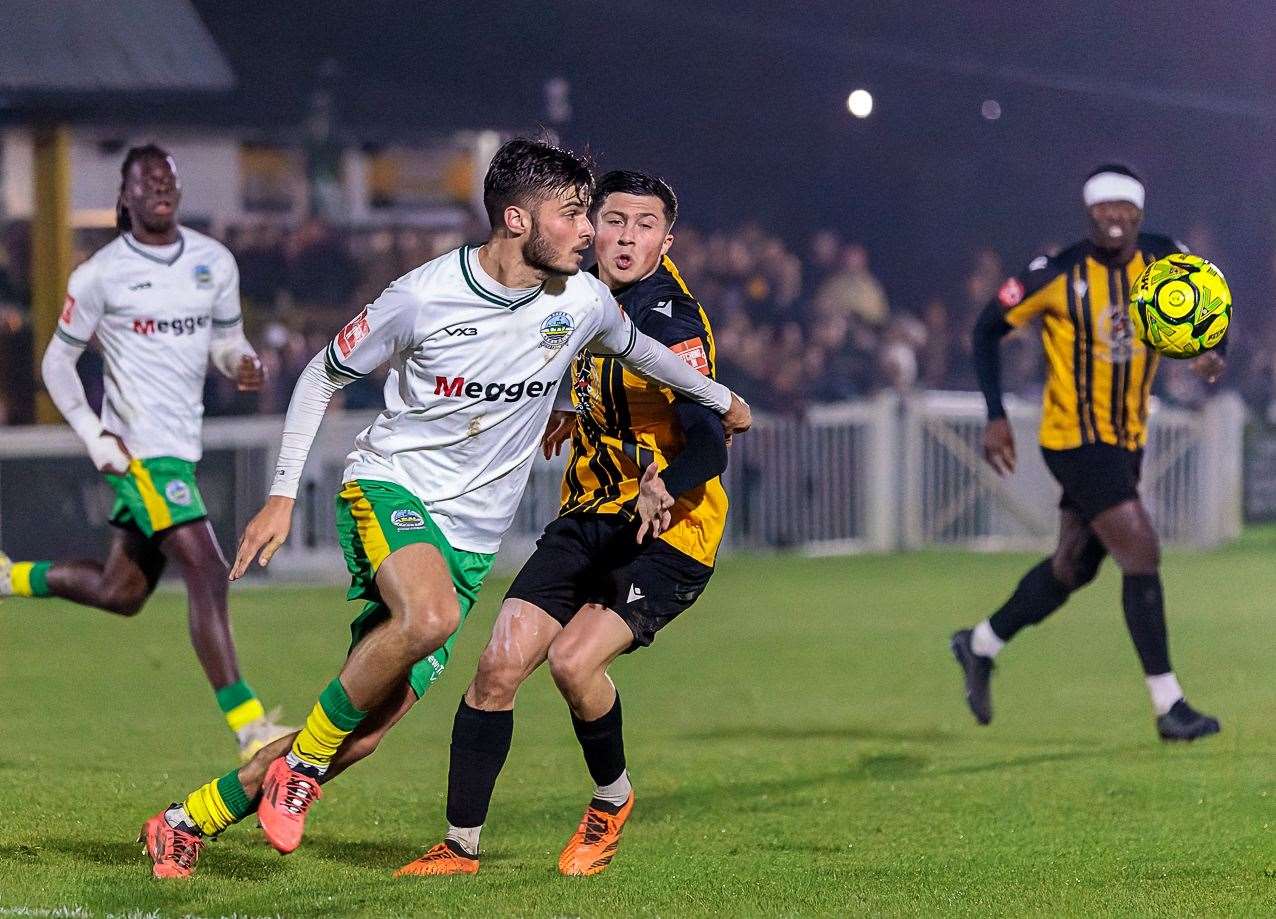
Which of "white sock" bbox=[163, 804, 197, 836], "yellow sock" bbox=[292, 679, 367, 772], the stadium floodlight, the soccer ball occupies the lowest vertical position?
"white sock" bbox=[163, 804, 197, 836]

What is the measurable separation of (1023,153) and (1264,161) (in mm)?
2646

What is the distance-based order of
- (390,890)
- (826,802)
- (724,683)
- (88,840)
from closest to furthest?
(390,890)
(88,840)
(826,802)
(724,683)

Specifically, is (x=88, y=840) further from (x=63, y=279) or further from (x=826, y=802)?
(x=63, y=279)

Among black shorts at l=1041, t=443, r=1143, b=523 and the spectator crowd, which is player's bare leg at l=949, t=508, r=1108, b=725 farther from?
the spectator crowd

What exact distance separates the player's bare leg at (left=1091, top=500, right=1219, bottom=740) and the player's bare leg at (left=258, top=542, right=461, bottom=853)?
3863 millimetres

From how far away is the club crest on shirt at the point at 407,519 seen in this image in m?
5.41

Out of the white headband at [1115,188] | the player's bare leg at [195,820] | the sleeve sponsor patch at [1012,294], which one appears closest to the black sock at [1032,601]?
the sleeve sponsor patch at [1012,294]

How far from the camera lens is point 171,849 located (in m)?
5.50

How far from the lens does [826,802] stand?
23.0 ft

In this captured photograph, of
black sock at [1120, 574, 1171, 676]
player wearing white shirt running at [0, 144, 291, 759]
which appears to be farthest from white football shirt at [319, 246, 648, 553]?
black sock at [1120, 574, 1171, 676]

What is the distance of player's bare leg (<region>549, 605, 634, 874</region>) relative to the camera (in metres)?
5.70

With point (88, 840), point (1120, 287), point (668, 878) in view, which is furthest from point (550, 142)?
point (1120, 287)

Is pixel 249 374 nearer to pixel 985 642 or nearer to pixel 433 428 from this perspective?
pixel 433 428

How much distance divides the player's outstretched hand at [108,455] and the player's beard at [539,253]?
10.7 feet
